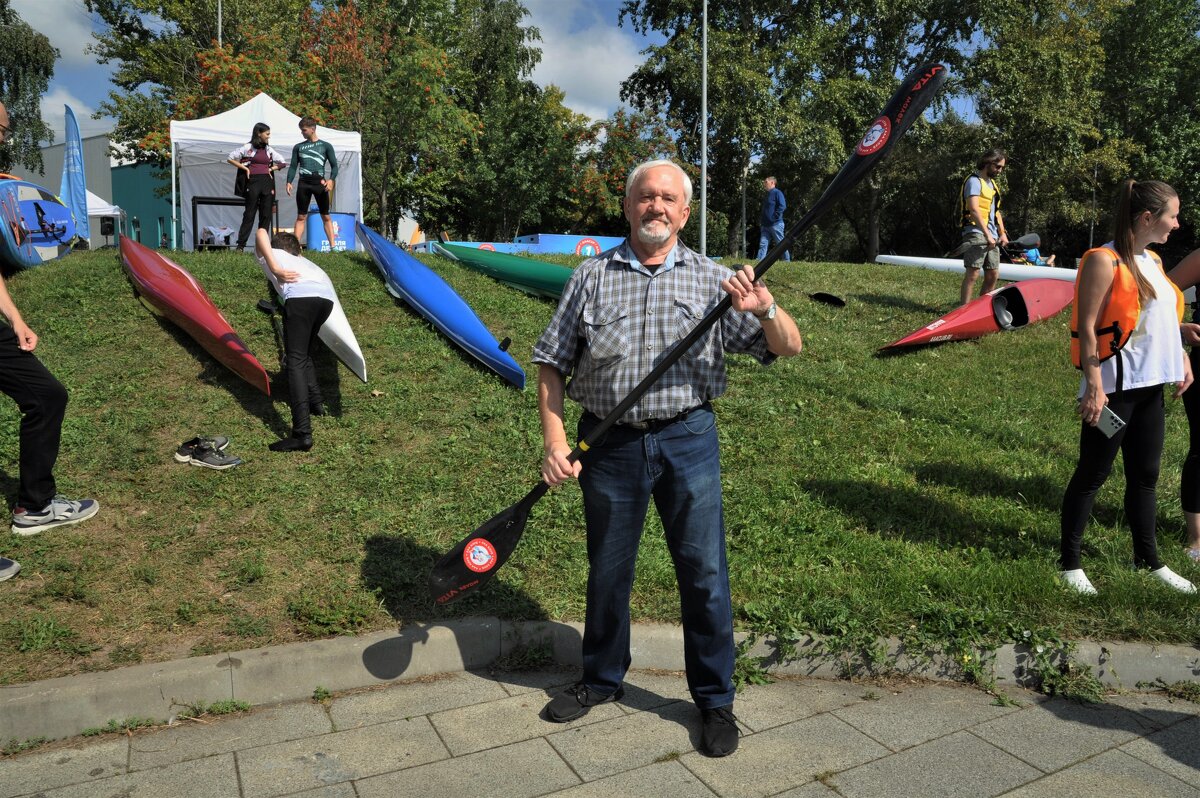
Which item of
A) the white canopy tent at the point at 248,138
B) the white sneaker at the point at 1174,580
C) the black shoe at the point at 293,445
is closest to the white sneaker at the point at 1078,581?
the white sneaker at the point at 1174,580

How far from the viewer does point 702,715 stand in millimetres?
2869

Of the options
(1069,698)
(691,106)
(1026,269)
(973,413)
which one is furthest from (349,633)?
(691,106)

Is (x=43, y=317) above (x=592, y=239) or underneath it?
underneath

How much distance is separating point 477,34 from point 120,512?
3534cm

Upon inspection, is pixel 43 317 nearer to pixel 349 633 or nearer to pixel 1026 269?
pixel 349 633

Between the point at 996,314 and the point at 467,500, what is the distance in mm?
6164

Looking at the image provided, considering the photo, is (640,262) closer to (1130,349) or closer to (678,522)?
(678,522)

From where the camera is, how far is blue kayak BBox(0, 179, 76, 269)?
8.88 metres

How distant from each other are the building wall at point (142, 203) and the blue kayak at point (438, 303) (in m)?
23.6

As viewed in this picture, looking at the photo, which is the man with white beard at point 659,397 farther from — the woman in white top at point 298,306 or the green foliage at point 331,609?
the woman in white top at point 298,306

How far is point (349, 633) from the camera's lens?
3.39 meters

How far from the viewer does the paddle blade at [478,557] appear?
3.10 metres

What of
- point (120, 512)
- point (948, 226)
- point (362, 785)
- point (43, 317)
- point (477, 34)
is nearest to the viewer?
point (362, 785)

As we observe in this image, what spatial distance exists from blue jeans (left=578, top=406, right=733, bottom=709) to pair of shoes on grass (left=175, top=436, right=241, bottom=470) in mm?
2963
